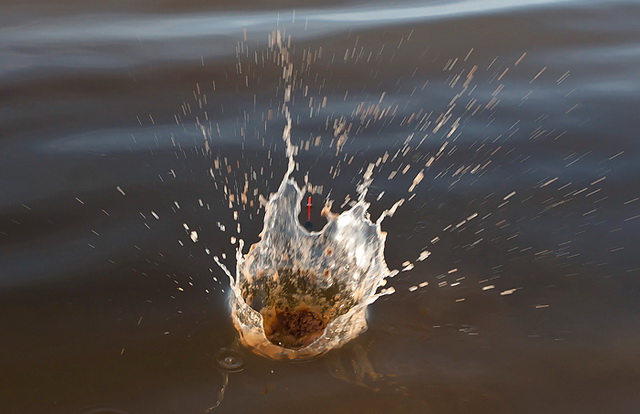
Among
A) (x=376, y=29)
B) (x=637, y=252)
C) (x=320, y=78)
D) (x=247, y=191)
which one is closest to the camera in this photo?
(x=637, y=252)

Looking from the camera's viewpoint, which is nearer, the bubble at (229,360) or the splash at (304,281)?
the bubble at (229,360)

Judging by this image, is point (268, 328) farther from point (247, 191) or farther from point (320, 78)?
point (320, 78)

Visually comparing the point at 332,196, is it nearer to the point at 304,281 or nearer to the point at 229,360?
the point at 304,281

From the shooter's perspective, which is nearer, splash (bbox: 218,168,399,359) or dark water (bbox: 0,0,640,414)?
dark water (bbox: 0,0,640,414)

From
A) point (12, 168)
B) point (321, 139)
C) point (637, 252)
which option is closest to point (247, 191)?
point (321, 139)

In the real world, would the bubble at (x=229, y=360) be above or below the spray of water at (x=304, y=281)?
below
